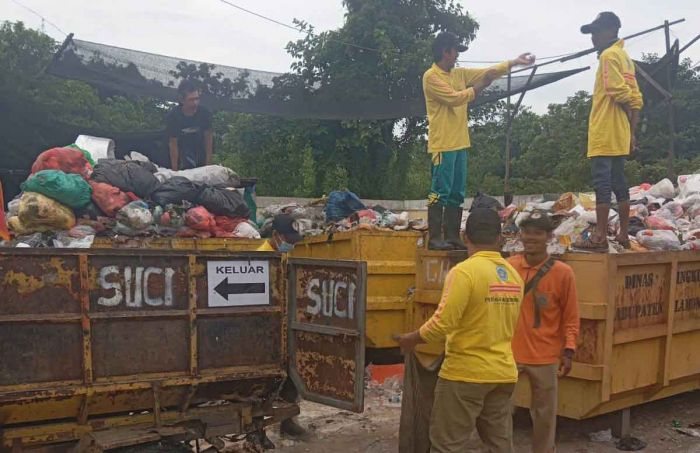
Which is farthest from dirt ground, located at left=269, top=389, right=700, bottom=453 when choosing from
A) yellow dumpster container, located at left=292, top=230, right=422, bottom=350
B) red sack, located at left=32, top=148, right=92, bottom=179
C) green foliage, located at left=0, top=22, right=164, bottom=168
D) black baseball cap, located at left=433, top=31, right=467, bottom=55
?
green foliage, located at left=0, top=22, right=164, bottom=168

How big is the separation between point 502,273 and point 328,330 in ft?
3.78

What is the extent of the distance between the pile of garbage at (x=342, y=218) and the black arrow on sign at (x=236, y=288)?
7.32 feet

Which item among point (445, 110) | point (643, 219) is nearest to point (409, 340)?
point (445, 110)

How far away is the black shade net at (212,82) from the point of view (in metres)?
8.31

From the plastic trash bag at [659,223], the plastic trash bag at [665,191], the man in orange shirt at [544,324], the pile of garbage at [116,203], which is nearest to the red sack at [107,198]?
the pile of garbage at [116,203]

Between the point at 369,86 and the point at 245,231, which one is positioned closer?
the point at 245,231

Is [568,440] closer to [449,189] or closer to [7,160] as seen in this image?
[449,189]

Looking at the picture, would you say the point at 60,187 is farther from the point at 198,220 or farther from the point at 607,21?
the point at 607,21

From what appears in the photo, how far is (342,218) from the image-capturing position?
22.6 ft

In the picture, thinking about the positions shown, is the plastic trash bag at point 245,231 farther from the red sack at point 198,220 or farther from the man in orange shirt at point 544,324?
the man in orange shirt at point 544,324

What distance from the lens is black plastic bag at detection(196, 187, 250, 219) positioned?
17.3ft

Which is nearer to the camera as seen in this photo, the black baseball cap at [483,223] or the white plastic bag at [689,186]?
the black baseball cap at [483,223]

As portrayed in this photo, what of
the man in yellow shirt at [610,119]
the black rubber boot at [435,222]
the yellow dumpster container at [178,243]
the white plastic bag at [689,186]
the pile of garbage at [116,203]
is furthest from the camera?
the white plastic bag at [689,186]

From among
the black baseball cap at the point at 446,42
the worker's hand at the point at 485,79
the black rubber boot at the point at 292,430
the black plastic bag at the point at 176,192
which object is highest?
the black baseball cap at the point at 446,42
